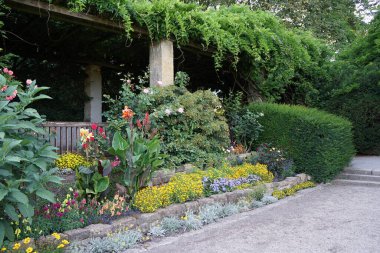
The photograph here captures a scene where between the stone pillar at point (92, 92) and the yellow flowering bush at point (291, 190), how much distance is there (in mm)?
6668

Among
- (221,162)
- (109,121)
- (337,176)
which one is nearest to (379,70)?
(337,176)

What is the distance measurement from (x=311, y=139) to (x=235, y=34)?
2826mm

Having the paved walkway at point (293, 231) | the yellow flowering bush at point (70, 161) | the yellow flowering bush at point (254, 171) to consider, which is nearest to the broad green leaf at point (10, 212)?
the paved walkway at point (293, 231)

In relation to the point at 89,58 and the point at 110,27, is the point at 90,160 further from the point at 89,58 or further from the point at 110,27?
the point at 89,58

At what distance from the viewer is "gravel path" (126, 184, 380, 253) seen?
4062 mm

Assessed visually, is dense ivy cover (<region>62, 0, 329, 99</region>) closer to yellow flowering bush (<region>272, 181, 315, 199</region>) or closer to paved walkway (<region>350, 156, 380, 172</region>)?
paved walkway (<region>350, 156, 380, 172</region>)

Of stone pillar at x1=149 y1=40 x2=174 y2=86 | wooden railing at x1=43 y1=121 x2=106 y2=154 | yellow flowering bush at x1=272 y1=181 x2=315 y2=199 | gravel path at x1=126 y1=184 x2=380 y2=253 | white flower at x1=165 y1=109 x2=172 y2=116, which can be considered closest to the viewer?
gravel path at x1=126 y1=184 x2=380 y2=253

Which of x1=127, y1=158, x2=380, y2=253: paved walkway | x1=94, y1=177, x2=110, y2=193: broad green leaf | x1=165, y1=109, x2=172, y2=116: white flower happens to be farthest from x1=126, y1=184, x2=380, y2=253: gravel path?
x1=165, y1=109, x2=172, y2=116: white flower

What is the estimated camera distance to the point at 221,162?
23.1 feet

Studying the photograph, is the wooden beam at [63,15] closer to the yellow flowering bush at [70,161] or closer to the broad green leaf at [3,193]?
the yellow flowering bush at [70,161]

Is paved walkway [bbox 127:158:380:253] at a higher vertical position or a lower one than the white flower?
lower

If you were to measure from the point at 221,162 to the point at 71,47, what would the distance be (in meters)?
5.62

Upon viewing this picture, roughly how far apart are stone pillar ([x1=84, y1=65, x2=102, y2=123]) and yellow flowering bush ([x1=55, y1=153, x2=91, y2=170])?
19.4 ft

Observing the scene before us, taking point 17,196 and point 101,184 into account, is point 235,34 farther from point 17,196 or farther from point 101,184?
point 17,196
